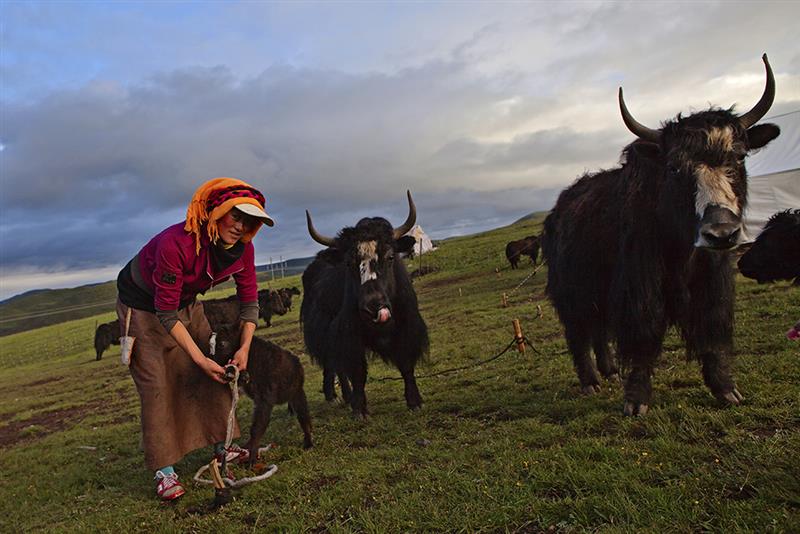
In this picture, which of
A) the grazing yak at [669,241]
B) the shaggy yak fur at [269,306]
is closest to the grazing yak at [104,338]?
the shaggy yak fur at [269,306]

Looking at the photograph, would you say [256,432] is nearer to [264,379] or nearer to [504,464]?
[264,379]

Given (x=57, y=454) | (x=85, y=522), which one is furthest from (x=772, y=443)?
(x=57, y=454)

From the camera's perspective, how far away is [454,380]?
7.16m

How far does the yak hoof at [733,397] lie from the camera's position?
3947 mm

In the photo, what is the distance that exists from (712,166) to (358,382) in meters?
4.34

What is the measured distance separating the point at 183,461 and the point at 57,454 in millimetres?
3710

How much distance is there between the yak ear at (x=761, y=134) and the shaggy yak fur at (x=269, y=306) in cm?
2339

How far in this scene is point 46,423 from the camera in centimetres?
1102

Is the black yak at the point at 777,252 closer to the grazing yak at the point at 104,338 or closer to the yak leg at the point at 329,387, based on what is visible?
the yak leg at the point at 329,387

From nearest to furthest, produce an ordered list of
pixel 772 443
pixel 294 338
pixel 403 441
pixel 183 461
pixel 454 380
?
1. pixel 772 443
2. pixel 403 441
3. pixel 183 461
4. pixel 454 380
5. pixel 294 338

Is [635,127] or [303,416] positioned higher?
[635,127]

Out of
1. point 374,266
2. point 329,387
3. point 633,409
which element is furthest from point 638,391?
point 329,387

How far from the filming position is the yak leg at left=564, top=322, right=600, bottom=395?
17.1 ft

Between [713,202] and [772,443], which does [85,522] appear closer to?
[772,443]
